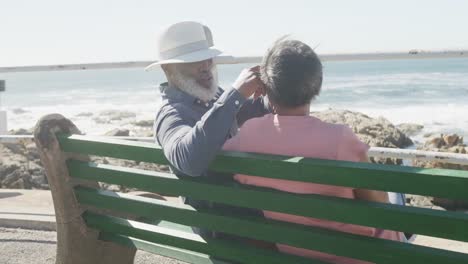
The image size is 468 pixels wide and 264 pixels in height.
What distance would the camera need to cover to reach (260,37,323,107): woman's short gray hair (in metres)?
2.15

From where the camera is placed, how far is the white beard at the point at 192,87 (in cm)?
286

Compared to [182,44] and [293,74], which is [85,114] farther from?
[293,74]

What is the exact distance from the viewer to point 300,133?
2.19 meters

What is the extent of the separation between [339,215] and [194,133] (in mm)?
557

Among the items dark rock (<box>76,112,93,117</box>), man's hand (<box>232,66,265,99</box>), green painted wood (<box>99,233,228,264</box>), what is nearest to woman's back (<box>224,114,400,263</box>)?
man's hand (<box>232,66,265,99</box>)

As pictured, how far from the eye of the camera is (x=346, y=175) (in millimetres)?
1900

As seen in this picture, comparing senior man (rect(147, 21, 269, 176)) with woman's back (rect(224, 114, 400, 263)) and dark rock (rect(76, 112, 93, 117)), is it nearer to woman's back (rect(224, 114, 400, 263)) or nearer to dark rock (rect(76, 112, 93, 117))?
woman's back (rect(224, 114, 400, 263))

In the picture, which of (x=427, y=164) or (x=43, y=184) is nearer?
(x=427, y=164)

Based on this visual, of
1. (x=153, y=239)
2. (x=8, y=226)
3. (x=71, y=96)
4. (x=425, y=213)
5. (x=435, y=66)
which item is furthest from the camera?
(x=435, y=66)

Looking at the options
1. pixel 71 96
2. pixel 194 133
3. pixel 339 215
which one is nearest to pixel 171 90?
pixel 194 133

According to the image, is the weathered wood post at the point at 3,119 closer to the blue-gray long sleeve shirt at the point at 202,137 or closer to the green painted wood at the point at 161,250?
the green painted wood at the point at 161,250

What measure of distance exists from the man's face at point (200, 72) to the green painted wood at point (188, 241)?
65 centimetres

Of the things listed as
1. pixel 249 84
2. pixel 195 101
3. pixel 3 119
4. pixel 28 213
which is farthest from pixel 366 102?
pixel 249 84

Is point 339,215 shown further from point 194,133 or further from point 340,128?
point 194,133
